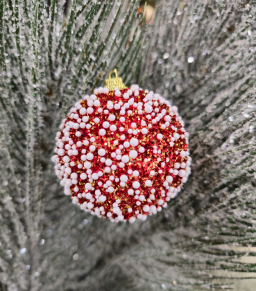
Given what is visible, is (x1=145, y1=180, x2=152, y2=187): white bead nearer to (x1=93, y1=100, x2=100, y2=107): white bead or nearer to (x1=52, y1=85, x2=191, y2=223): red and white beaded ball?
(x1=52, y1=85, x2=191, y2=223): red and white beaded ball

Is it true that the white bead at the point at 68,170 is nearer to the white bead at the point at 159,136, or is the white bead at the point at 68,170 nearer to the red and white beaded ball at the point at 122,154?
the red and white beaded ball at the point at 122,154

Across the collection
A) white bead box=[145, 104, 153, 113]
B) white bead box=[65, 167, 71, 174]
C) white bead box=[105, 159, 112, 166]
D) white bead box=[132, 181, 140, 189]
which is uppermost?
white bead box=[145, 104, 153, 113]

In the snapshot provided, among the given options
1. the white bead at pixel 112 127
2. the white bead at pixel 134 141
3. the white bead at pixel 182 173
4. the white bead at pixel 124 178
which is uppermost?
the white bead at pixel 112 127

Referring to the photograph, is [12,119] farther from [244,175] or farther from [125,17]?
[244,175]

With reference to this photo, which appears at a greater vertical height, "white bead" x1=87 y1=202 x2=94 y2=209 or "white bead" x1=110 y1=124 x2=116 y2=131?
"white bead" x1=110 y1=124 x2=116 y2=131

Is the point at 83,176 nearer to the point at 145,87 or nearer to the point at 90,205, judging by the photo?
the point at 90,205

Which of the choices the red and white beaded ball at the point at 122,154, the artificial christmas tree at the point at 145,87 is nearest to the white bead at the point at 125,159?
the red and white beaded ball at the point at 122,154

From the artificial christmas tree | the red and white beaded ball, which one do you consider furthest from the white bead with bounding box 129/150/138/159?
the artificial christmas tree

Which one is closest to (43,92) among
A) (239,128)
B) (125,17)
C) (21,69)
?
(21,69)
